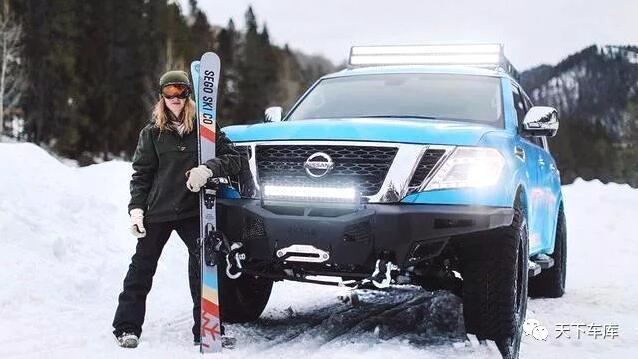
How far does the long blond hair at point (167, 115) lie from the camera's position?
466cm

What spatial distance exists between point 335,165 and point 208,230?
32.5 inches

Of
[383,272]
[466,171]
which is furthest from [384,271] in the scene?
[466,171]

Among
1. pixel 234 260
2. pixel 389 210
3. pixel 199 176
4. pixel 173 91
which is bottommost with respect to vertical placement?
pixel 234 260

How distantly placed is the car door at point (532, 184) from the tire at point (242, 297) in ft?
6.44

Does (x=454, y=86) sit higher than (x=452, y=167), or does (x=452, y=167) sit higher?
(x=454, y=86)

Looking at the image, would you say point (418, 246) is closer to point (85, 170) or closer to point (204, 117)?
point (204, 117)

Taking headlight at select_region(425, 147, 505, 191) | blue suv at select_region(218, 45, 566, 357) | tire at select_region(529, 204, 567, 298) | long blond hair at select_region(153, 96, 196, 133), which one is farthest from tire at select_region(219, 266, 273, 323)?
tire at select_region(529, 204, 567, 298)

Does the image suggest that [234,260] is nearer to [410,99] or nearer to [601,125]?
[410,99]

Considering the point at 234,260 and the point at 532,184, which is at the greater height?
the point at 532,184

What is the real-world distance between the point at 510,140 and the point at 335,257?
147cm

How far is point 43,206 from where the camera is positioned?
301 inches

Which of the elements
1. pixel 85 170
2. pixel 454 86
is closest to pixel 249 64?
pixel 85 170

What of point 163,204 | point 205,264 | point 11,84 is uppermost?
point 11,84

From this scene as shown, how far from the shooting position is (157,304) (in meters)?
6.22
